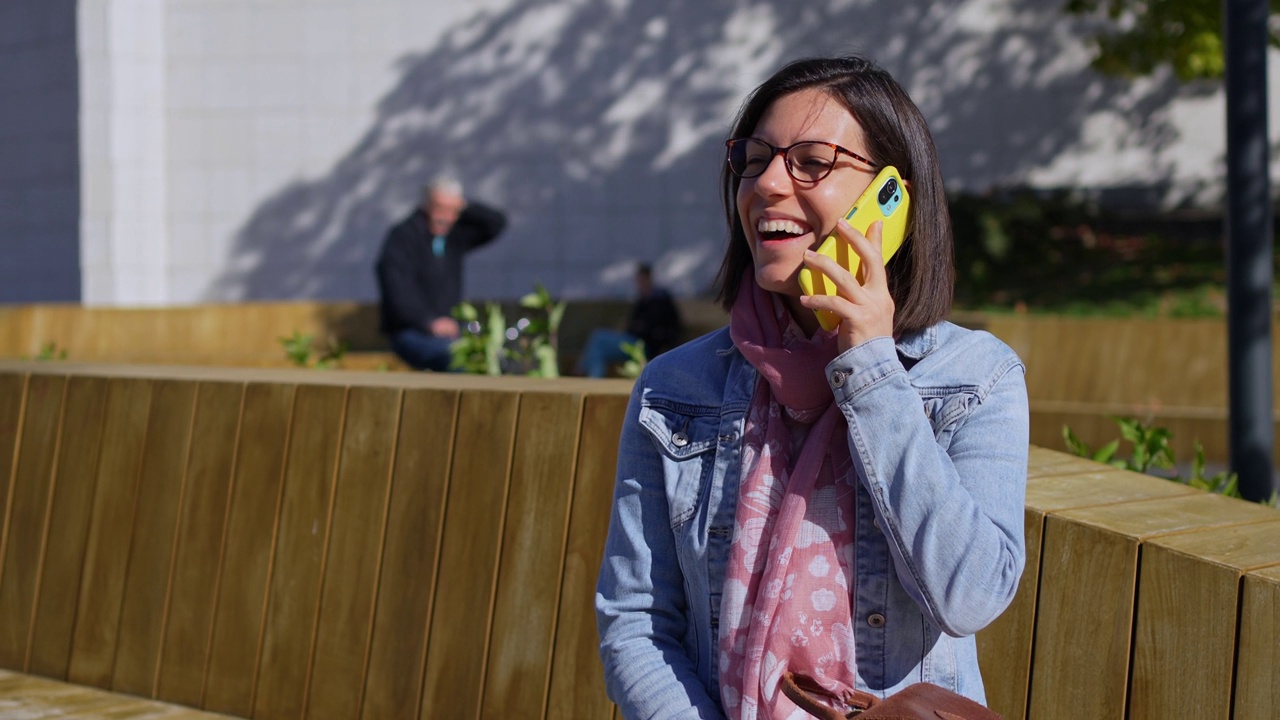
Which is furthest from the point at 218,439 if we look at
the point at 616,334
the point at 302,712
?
the point at 616,334

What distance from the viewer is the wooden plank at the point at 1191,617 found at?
257 centimetres

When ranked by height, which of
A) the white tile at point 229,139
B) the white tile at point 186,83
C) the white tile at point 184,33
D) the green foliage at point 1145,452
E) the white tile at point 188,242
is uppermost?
the white tile at point 184,33

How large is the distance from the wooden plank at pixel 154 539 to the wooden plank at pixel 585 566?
1.46 meters

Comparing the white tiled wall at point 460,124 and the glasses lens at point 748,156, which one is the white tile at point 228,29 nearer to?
the white tiled wall at point 460,124

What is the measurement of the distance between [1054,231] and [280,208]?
877 cm

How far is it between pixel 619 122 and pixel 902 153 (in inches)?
551

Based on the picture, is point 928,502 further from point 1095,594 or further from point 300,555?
point 300,555

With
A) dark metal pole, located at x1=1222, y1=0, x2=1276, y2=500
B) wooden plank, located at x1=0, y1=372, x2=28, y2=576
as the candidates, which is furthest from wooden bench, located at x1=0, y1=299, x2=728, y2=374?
wooden plank, located at x1=0, y1=372, x2=28, y2=576

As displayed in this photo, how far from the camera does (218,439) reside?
431 cm

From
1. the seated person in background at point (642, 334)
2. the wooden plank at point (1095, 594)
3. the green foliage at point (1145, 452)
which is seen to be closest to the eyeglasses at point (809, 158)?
the wooden plank at point (1095, 594)

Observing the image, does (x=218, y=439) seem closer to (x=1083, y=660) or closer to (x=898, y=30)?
(x=1083, y=660)

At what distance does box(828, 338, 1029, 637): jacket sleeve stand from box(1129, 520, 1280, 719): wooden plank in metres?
0.70

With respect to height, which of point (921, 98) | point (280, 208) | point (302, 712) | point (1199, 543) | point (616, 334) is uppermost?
point (921, 98)

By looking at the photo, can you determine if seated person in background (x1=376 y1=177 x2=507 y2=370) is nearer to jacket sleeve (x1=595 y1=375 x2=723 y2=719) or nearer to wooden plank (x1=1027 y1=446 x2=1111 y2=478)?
wooden plank (x1=1027 y1=446 x2=1111 y2=478)
